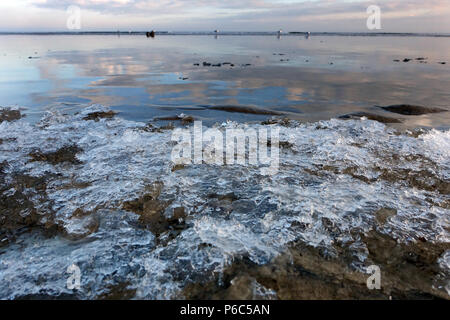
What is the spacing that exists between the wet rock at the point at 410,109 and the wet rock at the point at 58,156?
9.23 metres

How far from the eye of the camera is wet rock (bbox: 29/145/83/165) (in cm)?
544

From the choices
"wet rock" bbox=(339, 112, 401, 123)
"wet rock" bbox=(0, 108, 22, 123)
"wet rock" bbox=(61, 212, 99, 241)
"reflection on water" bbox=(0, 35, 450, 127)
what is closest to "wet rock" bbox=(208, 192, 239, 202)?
"wet rock" bbox=(61, 212, 99, 241)

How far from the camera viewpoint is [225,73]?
16.9 m

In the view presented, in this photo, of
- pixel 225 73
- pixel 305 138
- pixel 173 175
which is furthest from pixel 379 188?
pixel 225 73

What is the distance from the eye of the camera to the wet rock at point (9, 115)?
8.05 m

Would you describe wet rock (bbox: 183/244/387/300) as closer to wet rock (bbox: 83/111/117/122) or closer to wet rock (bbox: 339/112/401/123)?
wet rock (bbox: 339/112/401/123)

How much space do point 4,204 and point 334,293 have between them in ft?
14.2

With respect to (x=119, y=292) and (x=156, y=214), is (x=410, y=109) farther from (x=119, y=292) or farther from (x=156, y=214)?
(x=119, y=292)

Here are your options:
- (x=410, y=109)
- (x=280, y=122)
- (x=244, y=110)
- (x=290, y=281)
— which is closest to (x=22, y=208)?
(x=290, y=281)

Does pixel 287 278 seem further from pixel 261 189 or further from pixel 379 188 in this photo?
pixel 379 188

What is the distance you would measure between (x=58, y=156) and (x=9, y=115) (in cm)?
429

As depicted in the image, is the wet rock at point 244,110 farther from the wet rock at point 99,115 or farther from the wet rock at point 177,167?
the wet rock at point 177,167

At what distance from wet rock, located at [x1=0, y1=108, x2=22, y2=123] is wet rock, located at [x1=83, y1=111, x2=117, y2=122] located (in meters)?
1.93

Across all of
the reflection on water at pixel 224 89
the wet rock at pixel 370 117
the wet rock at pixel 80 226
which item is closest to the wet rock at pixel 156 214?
the wet rock at pixel 80 226
